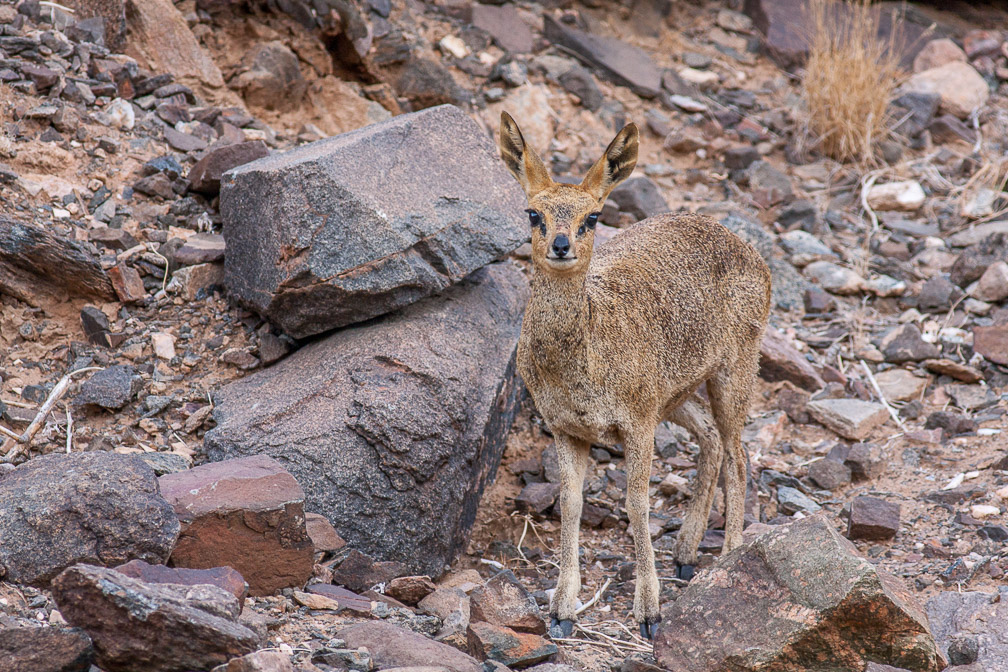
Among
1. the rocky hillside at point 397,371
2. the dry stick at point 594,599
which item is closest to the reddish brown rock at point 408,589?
the rocky hillside at point 397,371

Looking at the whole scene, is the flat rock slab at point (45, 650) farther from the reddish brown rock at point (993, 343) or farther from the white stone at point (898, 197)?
the white stone at point (898, 197)

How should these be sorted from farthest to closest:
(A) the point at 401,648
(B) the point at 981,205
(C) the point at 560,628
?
(B) the point at 981,205
(C) the point at 560,628
(A) the point at 401,648

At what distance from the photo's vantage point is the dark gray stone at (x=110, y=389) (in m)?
6.98

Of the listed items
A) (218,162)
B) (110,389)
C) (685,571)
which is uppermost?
(218,162)

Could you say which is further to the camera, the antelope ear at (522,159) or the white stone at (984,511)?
the white stone at (984,511)

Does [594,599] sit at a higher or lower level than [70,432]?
lower

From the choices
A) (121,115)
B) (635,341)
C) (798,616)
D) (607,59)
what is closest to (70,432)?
(121,115)

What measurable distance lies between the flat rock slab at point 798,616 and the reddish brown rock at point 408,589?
4.67 feet

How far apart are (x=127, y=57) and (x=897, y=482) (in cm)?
814

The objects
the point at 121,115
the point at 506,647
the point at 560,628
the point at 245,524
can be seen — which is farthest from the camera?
the point at 121,115

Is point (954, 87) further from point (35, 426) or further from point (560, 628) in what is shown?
point (35, 426)

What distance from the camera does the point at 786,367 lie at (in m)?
9.47

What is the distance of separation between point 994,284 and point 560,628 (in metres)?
6.66

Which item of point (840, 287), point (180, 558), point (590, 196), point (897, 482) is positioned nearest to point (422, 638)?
point (180, 558)
